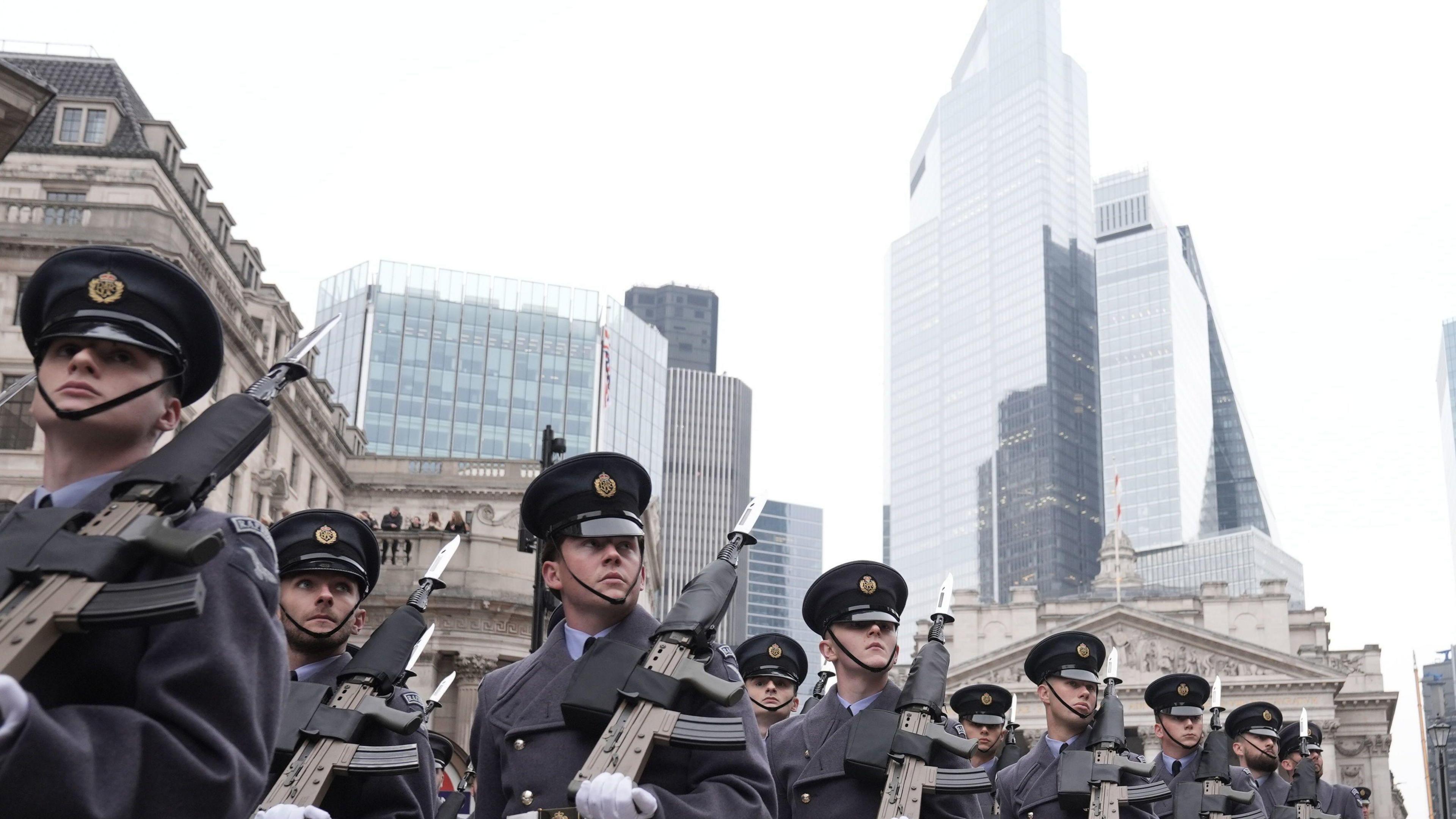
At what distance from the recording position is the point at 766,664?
11961 millimetres

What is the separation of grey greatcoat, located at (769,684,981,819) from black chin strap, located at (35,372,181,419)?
4800 mm

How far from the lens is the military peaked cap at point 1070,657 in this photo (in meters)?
10.1

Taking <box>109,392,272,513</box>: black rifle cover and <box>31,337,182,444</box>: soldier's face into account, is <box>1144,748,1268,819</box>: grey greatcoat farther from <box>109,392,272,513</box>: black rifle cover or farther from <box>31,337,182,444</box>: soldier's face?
<box>31,337,182,444</box>: soldier's face

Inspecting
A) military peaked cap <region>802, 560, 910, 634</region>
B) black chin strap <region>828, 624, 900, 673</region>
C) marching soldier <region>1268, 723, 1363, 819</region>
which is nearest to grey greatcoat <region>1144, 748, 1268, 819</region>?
marching soldier <region>1268, 723, 1363, 819</region>

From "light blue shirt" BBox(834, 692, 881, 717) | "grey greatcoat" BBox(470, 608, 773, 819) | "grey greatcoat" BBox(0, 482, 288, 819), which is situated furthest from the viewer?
"light blue shirt" BBox(834, 692, 881, 717)

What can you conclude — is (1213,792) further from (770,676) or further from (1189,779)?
(770,676)

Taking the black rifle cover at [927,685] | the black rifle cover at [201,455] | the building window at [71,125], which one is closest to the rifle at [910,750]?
the black rifle cover at [927,685]

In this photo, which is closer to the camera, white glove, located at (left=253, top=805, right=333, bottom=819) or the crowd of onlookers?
white glove, located at (left=253, top=805, right=333, bottom=819)

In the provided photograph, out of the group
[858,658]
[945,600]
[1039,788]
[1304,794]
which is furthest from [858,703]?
[1304,794]

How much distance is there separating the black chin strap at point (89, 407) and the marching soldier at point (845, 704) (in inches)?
187

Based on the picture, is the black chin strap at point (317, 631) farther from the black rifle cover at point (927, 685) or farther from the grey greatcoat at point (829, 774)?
the black rifle cover at point (927, 685)

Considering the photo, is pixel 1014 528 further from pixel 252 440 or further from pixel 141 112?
pixel 252 440

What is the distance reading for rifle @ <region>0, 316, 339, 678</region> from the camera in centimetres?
318

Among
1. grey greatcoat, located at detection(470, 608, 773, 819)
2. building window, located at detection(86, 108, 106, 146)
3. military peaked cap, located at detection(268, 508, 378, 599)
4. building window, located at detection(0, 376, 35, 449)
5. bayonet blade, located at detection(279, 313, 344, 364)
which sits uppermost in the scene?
building window, located at detection(86, 108, 106, 146)
